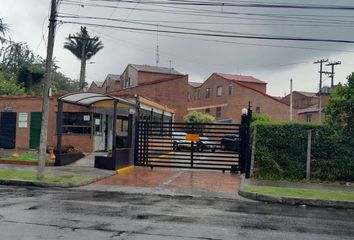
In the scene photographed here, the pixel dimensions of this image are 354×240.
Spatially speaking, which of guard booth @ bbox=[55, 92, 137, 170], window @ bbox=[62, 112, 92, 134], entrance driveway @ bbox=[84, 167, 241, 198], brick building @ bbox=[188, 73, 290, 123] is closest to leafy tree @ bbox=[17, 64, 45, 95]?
guard booth @ bbox=[55, 92, 137, 170]

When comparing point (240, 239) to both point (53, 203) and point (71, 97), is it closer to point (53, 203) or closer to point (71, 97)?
point (53, 203)

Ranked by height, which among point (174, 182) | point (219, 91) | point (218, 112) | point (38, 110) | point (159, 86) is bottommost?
point (174, 182)

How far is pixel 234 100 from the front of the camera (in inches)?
2483

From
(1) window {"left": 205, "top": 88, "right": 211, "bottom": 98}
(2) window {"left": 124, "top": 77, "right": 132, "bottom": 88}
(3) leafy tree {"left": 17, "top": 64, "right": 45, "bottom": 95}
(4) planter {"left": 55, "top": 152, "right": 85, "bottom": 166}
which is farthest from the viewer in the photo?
(1) window {"left": 205, "top": 88, "right": 211, "bottom": 98}

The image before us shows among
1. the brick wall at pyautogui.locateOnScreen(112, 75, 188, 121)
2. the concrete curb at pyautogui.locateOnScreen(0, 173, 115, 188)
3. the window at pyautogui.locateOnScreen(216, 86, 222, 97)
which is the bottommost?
the concrete curb at pyautogui.locateOnScreen(0, 173, 115, 188)

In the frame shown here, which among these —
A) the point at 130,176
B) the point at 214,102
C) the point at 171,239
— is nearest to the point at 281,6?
the point at 130,176

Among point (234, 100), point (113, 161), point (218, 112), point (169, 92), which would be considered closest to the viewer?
point (113, 161)

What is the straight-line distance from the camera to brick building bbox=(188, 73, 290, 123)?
62.9 m

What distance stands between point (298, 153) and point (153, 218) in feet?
33.5

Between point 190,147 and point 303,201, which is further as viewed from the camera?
point 190,147

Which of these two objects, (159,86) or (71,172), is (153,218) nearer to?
(71,172)

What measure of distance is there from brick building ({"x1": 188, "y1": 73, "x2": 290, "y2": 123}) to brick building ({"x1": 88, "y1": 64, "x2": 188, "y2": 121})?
23.5ft

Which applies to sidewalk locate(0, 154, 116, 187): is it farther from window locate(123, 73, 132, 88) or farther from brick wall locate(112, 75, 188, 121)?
window locate(123, 73, 132, 88)

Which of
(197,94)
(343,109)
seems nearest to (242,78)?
(197,94)
